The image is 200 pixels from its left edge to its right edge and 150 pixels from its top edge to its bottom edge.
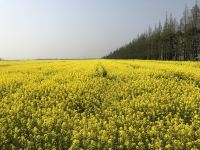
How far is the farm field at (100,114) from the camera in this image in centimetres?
993

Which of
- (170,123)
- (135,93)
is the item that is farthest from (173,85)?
(170,123)

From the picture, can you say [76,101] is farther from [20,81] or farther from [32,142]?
[20,81]

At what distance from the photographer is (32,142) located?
9.87 meters

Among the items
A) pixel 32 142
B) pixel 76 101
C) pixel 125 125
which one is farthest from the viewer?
pixel 76 101

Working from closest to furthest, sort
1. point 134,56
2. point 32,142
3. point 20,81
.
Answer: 1. point 32,142
2. point 20,81
3. point 134,56

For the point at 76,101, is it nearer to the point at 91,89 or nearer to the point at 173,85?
the point at 91,89

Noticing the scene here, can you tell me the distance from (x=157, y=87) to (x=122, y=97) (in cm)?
246

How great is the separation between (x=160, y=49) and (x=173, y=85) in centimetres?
8313

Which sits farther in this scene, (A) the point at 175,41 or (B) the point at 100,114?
(A) the point at 175,41

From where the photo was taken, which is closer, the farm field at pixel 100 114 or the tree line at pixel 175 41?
the farm field at pixel 100 114

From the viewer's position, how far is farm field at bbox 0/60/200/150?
32.6 ft

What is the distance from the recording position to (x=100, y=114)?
1280 cm

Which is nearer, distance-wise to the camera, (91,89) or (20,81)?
(91,89)

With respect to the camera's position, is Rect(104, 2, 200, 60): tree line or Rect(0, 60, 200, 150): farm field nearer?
Rect(0, 60, 200, 150): farm field
